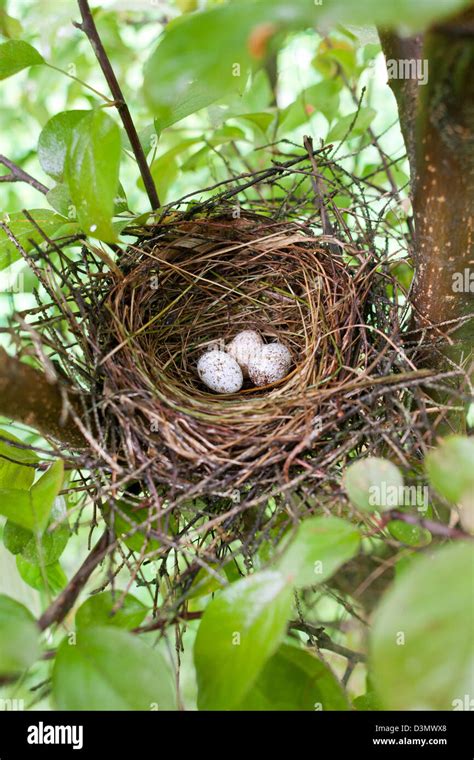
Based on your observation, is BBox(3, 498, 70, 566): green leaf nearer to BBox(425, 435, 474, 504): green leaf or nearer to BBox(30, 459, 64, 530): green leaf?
BBox(30, 459, 64, 530): green leaf

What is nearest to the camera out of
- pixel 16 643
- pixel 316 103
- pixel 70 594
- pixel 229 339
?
pixel 16 643

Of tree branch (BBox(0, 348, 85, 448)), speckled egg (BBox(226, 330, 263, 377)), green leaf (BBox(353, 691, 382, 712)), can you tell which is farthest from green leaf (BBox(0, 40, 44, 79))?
green leaf (BBox(353, 691, 382, 712))

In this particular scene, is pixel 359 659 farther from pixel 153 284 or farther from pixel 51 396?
pixel 153 284

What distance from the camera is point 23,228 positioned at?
33.6 inches

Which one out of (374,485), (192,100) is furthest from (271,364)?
(374,485)

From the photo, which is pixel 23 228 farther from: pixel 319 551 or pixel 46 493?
pixel 319 551

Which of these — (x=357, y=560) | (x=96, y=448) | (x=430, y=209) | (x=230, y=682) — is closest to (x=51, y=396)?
(x=96, y=448)

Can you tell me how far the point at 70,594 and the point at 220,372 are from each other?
2.03 feet

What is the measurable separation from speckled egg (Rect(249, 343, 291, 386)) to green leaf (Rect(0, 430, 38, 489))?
1.59 ft

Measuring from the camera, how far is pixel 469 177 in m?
0.64

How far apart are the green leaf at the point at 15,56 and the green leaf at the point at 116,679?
69 centimetres

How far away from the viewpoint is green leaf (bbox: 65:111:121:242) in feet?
2.16

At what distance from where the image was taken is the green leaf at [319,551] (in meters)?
0.50

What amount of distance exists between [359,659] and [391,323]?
18.8 inches
